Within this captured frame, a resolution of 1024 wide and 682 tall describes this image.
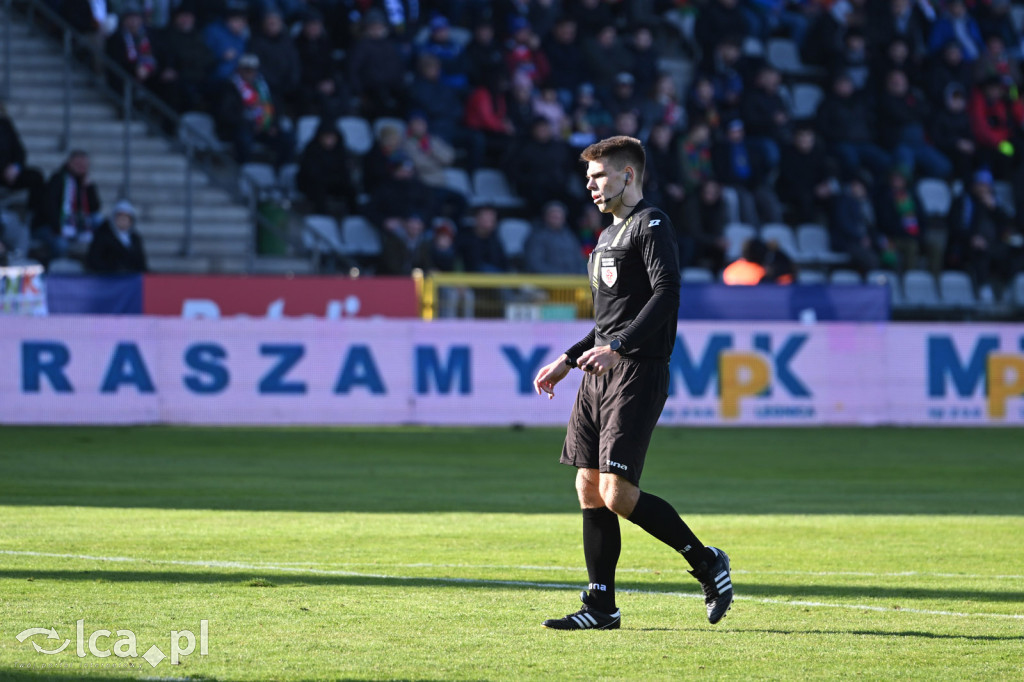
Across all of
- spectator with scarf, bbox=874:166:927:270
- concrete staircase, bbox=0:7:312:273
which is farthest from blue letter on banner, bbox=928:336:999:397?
concrete staircase, bbox=0:7:312:273

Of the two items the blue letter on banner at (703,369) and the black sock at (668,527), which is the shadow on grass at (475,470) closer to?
the blue letter on banner at (703,369)

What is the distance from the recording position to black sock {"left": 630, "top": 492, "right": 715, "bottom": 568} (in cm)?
654

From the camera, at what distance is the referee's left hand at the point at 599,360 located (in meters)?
6.30

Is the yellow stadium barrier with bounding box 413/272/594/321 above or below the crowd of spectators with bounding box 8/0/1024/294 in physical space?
below

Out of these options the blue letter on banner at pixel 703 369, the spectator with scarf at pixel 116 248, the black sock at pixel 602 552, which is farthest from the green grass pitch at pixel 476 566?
the spectator with scarf at pixel 116 248

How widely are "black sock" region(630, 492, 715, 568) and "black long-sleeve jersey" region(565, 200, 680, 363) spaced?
64cm

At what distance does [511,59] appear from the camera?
85.9ft

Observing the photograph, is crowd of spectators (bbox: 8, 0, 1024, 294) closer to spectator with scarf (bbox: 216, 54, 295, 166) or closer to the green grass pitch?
spectator with scarf (bbox: 216, 54, 295, 166)

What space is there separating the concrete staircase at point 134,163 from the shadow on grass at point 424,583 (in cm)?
1553

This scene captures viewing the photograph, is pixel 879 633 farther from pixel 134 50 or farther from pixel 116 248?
pixel 134 50

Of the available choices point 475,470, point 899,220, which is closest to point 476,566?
point 475,470

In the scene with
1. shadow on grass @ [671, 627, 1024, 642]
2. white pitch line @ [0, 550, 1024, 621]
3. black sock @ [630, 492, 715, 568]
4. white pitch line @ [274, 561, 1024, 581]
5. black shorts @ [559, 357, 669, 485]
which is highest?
black shorts @ [559, 357, 669, 485]

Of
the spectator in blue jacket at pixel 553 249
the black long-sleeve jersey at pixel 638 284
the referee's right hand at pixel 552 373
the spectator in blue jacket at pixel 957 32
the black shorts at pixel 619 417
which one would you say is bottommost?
the black shorts at pixel 619 417

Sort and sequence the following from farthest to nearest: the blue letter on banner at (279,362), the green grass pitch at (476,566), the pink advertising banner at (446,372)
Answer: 1. the blue letter on banner at (279,362)
2. the pink advertising banner at (446,372)
3. the green grass pitch at (476,566)
